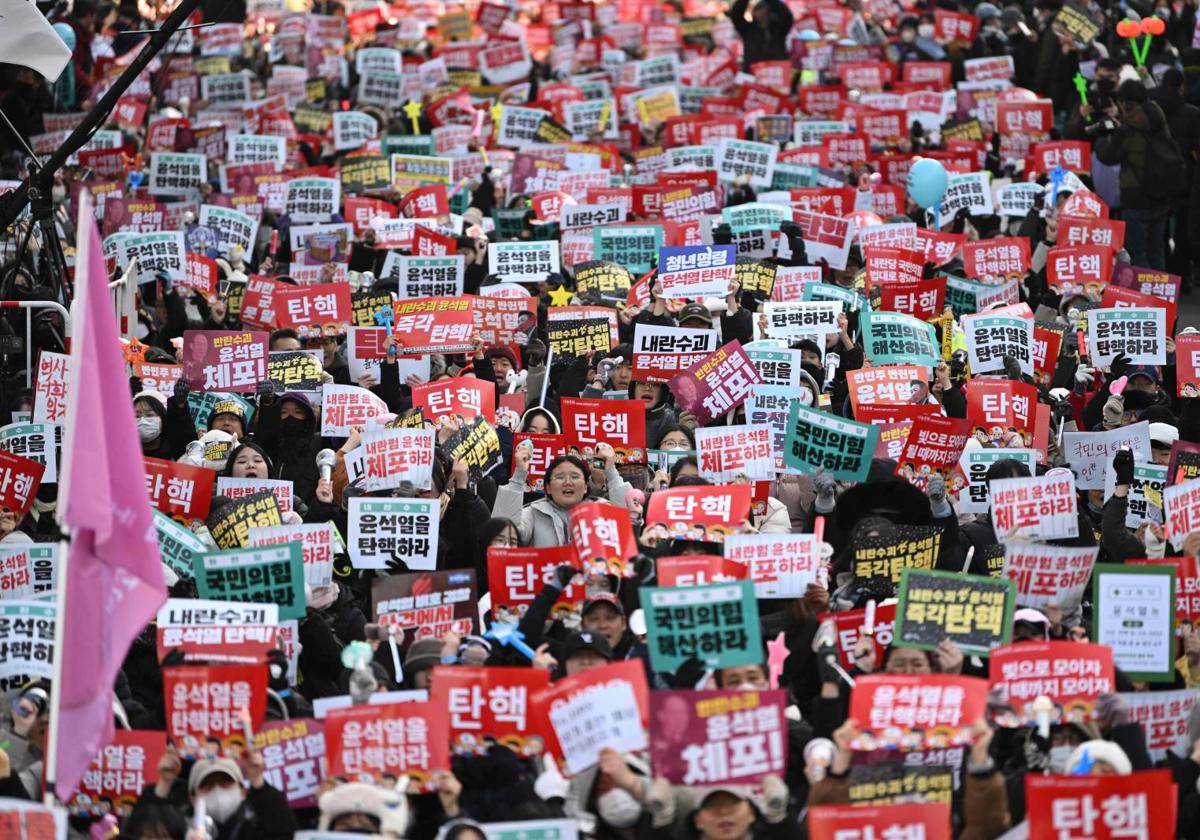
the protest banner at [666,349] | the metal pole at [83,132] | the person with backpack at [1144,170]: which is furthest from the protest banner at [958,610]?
the person with backpack at [1144,170]

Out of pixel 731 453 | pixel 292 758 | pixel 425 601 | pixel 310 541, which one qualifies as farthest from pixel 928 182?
pixel 292 758

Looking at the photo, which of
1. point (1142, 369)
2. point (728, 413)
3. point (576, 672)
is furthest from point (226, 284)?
point (576, 672)

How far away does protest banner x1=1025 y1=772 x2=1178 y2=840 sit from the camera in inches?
313

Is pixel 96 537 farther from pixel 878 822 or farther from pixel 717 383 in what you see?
pixel 717 383

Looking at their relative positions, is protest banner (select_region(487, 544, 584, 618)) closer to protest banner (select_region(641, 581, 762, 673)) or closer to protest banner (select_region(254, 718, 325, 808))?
protest banner (select_region(641, 581, 762, 673))

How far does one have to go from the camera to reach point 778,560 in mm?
10547

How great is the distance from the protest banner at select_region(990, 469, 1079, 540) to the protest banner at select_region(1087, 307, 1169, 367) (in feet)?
12.1

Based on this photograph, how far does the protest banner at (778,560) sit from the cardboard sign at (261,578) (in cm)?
195

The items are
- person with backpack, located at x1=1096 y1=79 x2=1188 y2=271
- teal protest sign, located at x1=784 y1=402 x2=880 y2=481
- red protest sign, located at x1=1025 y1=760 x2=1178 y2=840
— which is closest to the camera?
red protest sign, located at x1=1025 y1=760 x2=1178 y2=840

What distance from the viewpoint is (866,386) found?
13.6 metres

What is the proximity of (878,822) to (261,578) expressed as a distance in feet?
11.4

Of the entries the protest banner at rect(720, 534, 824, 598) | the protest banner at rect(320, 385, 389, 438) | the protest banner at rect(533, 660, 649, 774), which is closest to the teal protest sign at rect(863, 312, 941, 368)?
the protest banner at rect(320, 385, 389, 438)

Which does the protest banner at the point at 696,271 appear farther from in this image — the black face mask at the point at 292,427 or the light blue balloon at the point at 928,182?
the light blue balloon at the point at 928,182

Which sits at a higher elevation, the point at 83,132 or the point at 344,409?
the point at 83,132
